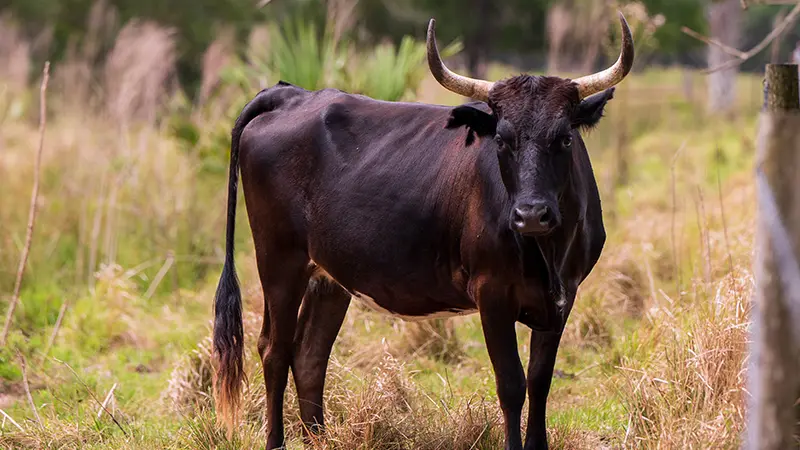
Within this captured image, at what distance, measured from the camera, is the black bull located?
4605 millimetres

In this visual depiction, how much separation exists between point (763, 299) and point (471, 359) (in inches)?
176

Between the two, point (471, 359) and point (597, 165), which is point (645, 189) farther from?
point (471, 359)

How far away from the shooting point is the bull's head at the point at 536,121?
14.3ft

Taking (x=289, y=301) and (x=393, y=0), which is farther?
(x=393, y=0)

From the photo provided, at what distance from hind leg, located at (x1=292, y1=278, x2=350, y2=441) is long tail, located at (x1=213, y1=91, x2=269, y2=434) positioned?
31cm

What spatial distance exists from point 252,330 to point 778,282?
14.6ft

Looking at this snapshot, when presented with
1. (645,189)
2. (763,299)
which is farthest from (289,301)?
(645,189)

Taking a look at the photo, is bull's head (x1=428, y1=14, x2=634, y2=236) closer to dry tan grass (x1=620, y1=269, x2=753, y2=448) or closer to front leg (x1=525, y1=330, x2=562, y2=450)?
front leg (x1=525, y1=330, x2=562, y2=450)

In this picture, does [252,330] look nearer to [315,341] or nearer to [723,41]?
[315,341]

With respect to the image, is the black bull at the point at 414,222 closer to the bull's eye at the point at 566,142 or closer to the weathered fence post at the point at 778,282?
the bull's eye at the point at 566,142

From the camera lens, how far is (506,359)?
4.75 meters

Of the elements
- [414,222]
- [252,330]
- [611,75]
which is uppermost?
[611,75]

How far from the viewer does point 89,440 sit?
18.8 feet

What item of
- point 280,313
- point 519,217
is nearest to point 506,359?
point 519,217
